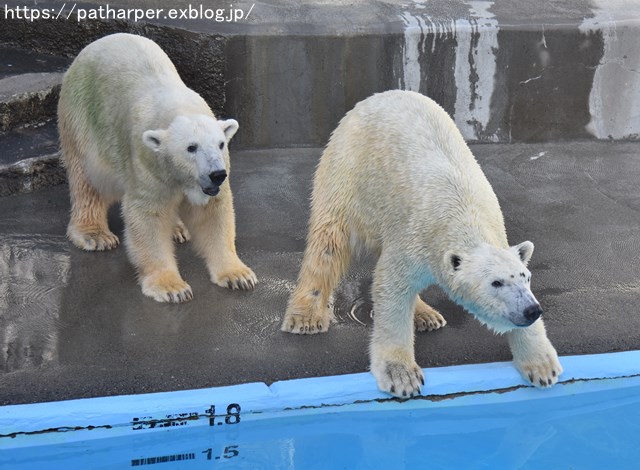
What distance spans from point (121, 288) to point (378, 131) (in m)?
1.59

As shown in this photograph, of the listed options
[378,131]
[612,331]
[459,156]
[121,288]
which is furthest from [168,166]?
[612,331]

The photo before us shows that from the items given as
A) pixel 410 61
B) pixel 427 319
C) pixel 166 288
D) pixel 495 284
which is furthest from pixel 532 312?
pixel 410 61

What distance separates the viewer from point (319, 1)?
23.6 feet

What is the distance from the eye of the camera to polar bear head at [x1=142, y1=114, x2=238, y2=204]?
418 centimetres

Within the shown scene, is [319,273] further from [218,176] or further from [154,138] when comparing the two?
[154,138]

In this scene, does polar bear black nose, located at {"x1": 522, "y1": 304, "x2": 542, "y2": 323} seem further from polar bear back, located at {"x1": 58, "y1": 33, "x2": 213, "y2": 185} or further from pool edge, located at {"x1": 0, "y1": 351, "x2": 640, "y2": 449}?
polar bear back, located at {"x1": 58, "y1": 33, "x2": 213, "y2": 185}

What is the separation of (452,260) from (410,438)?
0.83 m

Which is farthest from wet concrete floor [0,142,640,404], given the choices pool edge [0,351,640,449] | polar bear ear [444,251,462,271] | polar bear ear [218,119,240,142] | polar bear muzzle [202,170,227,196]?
polar bear ear [218,119,240,142]

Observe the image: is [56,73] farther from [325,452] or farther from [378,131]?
[325,452]

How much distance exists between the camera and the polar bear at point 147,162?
169 inches

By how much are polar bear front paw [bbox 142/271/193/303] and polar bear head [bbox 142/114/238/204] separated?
48 centimetres

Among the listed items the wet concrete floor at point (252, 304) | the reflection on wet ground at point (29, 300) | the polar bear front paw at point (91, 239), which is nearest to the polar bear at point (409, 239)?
the wet concrete floor at point (252, 304)

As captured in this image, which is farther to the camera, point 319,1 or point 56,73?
point 319,1

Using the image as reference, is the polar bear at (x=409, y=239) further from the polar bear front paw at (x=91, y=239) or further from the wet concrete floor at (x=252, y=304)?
the polar bear front paw at (x=91, y=239)
